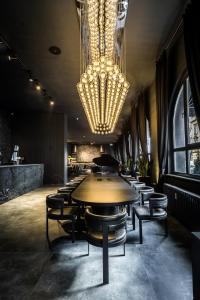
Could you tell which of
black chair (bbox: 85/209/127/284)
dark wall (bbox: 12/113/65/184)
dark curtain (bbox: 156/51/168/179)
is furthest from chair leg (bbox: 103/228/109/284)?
dark wall (bbox: 12/113/65/184)

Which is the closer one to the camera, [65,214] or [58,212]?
[65,214]

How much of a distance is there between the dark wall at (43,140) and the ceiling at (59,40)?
2932 mm

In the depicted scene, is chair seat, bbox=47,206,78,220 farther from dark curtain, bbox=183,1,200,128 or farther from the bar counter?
the bar counter

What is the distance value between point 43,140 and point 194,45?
8.77 meters

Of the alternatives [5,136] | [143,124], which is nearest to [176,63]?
[143,124]

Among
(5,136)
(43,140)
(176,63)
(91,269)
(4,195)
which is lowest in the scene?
(91,269)

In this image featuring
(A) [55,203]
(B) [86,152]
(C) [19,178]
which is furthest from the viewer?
(B) [86,152]

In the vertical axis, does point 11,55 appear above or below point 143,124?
above

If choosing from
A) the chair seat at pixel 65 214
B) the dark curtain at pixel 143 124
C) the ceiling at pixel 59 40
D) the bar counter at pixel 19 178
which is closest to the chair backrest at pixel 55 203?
the chair seat at pixel 65 214

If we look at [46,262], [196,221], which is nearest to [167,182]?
[196,221]

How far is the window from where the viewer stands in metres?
3.89

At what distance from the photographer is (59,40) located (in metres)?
4.13

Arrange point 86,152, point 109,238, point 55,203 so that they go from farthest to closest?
1. point 86,152
2. point 55,203
3. point 109,238

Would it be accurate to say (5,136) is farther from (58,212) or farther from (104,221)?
(104,221)
